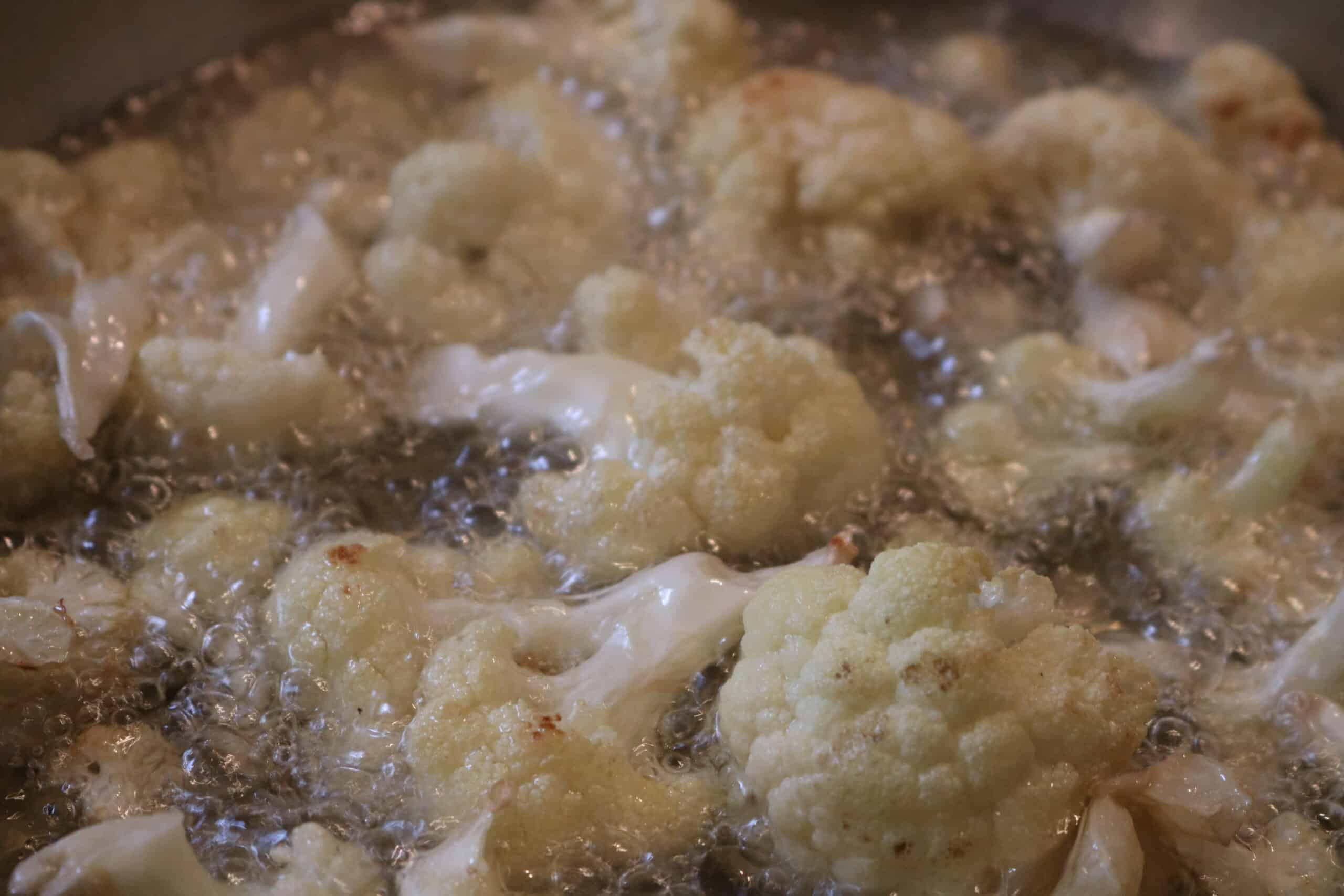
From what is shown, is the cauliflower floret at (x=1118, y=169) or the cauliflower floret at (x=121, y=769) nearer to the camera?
the cauliflower floret at (x=121, y=769)

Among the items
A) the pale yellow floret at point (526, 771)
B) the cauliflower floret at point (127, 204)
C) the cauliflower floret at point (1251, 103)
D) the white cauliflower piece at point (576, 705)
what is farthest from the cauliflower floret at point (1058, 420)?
the cauliflower floret at point (127, 204)

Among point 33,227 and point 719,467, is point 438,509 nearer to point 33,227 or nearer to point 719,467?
point 719,467

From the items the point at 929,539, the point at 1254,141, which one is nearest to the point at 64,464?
the point at 929,539

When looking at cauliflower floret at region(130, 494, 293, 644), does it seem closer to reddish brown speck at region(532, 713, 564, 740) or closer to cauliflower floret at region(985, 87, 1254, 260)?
reddish brown speck at region(532, 713, 564, 740)

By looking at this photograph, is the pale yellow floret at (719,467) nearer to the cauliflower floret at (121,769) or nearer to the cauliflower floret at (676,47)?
the cauliflower floret at (121,769)

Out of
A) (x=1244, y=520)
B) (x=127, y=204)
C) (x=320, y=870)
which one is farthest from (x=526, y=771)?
(x=127, y=204)

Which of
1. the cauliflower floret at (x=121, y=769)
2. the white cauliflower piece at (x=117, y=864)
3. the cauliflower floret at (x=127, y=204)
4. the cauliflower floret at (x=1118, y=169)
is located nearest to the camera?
the white cauliflower piece at (x=117, y=864)

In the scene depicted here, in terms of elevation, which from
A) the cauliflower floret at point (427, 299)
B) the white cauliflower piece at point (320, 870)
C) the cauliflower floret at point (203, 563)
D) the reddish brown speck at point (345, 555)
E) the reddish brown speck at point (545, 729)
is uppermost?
the cauliflower floret at point (427, 299)
